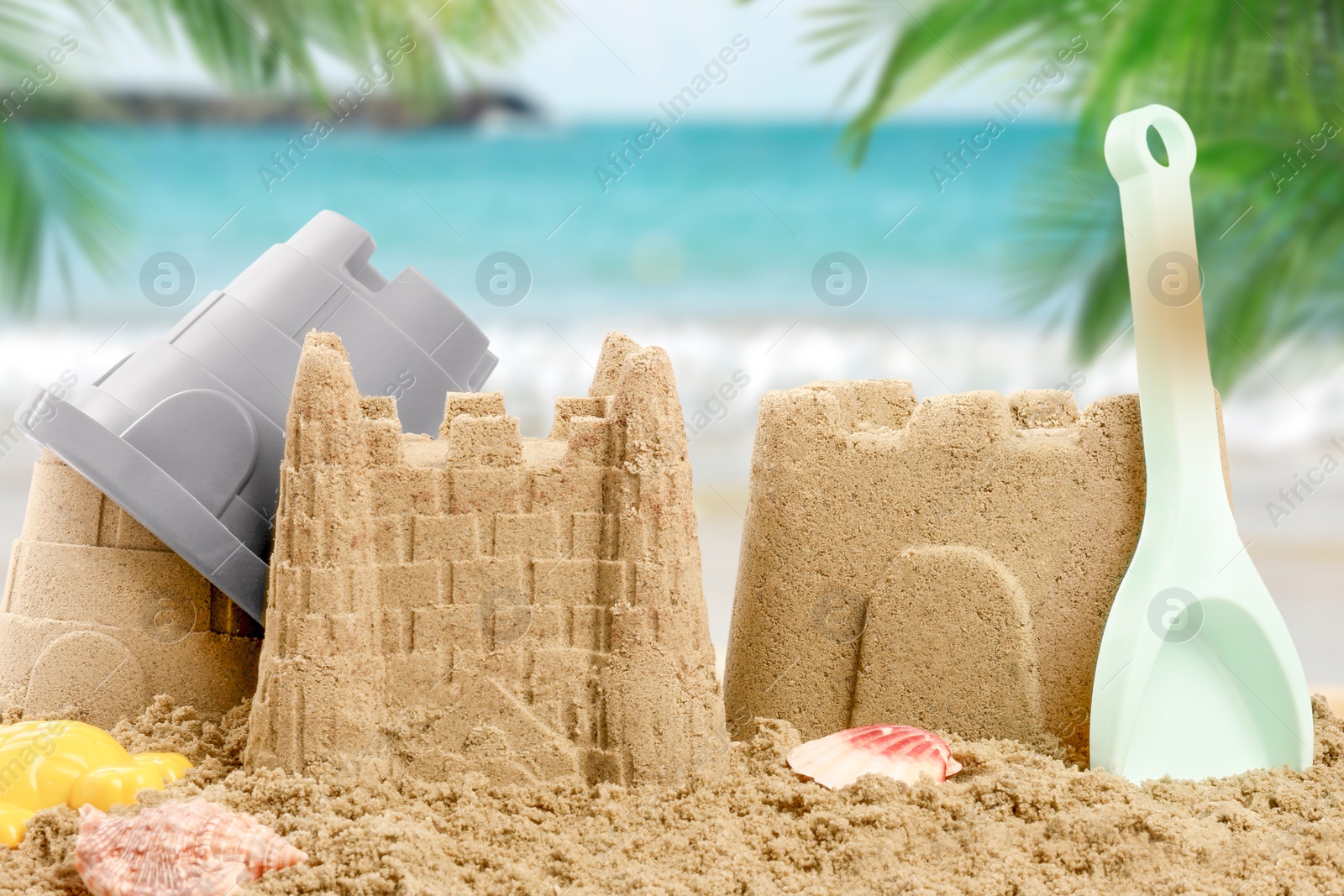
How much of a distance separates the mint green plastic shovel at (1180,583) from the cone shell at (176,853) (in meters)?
1.53

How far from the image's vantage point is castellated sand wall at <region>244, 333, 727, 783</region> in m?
2.00

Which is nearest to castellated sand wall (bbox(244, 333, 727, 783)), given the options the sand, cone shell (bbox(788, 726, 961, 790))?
the sand

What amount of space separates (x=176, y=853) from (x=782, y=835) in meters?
0.98

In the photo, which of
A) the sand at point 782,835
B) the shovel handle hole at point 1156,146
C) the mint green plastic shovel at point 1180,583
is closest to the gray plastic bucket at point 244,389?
the sand at point 782,835

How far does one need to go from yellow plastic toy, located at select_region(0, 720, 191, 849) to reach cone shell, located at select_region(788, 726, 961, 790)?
1215 mm

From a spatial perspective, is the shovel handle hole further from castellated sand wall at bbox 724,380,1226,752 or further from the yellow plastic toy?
the yellow plastic toy

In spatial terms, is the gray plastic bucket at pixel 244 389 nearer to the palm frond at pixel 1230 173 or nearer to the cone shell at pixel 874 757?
the cone shell at pixel 874 757

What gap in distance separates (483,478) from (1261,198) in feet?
13.5

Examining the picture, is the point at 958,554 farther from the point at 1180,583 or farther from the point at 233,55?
the point at 233,55

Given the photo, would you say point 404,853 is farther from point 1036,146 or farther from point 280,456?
point 1036,146

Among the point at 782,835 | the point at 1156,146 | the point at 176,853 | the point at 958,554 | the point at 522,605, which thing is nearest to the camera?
the point at 176,853

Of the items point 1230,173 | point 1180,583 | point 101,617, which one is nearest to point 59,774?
point 101,617

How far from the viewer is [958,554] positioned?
2.22 meters

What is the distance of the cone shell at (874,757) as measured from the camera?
201 cm
